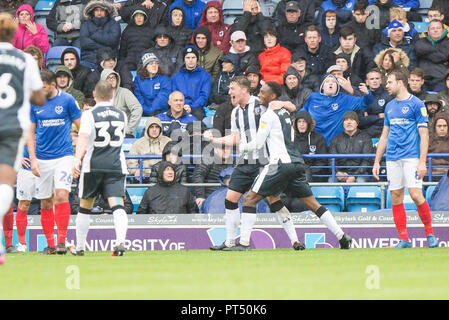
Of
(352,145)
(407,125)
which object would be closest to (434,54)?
(352,145)

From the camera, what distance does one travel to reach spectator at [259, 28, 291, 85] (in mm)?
17922

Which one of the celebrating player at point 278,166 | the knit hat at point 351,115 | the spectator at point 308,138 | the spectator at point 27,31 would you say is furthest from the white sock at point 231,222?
the spectator at point 27,31

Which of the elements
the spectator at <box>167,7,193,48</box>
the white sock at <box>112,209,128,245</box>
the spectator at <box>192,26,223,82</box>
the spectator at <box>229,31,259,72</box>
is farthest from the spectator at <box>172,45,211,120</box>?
the white sock at <box>112,209,128,245</box>

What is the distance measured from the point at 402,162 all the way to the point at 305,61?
553 centimetres

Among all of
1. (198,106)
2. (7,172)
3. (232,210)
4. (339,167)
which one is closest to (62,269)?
(7,172)

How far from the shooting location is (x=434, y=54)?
17.8 metres

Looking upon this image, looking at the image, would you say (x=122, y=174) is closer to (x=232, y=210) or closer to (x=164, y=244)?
(x=232, y=210)

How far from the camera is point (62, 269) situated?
8891mm

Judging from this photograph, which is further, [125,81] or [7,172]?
[125,81]

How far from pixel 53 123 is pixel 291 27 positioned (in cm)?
814

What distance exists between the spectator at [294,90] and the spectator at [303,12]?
7.56 ft

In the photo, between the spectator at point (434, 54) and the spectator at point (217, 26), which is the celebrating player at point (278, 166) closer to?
the spectator at point (434, 54)

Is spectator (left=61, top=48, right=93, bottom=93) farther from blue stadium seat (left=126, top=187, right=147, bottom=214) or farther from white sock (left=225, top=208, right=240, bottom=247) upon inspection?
white sock (left=225, top=208, right=240, bottom=247)

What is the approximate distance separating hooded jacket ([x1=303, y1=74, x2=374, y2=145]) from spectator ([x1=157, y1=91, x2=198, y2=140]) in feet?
7.56
